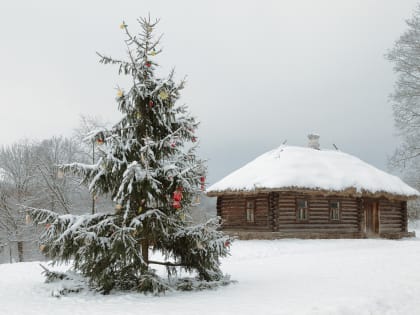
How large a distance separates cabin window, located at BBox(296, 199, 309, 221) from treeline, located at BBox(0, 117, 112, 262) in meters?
13.8

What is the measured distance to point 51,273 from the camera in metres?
10.7

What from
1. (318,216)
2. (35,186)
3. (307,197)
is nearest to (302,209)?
(307,197)

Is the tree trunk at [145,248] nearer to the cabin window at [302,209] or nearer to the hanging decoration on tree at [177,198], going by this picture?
the hanging decoration on tree at [177,198]

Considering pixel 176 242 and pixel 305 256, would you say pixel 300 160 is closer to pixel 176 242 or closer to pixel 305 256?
pixel 305 256

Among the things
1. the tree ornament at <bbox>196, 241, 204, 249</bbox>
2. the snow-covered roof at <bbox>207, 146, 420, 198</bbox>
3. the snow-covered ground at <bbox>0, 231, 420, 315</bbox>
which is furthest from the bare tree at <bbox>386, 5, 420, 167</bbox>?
the tree ornament at <bbox>196, 241, 204, 249</bbox>

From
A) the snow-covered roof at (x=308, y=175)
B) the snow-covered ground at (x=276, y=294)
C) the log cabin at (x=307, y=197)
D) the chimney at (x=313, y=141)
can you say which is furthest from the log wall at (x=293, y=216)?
the snow-covered ground at (x=276, y=294)

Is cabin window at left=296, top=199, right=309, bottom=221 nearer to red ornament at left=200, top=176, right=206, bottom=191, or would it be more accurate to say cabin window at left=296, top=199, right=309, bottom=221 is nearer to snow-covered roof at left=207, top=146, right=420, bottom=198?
snow-covered roof at left=207, top=146, right=420, bottom=198

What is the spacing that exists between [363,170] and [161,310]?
815 inches

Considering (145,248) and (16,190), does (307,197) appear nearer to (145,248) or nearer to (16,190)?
(145,248)

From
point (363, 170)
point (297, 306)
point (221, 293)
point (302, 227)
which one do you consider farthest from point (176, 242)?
point (363, 170)

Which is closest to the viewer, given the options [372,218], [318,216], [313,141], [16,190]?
[318,216]

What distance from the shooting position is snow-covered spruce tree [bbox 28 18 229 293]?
9.78 metres

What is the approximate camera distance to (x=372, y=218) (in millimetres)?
26953

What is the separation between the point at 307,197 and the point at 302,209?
658 millimetres
